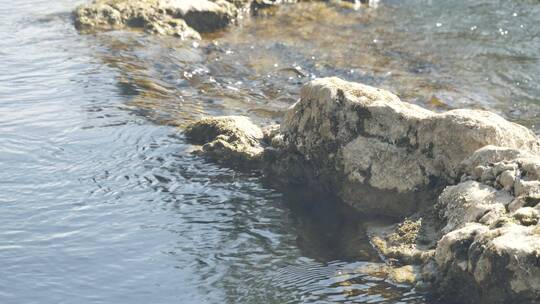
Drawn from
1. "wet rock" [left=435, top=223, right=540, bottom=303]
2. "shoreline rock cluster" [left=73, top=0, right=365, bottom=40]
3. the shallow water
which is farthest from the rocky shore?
"shoreline rock cluster" [left=73, top=0, right=365, bottom=40]

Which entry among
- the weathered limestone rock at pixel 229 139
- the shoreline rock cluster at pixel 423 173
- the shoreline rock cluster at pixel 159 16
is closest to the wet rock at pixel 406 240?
the shoreline rock cluster at pixel 423 173

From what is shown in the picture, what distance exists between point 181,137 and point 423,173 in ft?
12.5

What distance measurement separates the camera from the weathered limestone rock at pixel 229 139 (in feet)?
33.5

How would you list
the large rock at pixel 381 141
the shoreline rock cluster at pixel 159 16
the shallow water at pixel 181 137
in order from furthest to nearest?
the shoreline rock cluster at pixel 159 16 → the large rock at pixel 381 141 → the shallow water at pixel 181 137

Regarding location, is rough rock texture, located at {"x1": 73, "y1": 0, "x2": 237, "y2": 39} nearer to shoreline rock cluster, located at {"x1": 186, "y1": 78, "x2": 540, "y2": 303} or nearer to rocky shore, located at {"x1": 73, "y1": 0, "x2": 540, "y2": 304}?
rocky shore, located at {"x1": 73, "y1": 0, "x2": 540, "y2": 304}

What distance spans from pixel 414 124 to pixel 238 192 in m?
2.22

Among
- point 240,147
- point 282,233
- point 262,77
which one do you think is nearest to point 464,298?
point 282,233

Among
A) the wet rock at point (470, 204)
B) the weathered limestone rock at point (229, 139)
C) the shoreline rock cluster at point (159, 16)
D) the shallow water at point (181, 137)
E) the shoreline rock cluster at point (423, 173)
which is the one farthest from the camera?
the shoreline rock cluster at point (159, 16)

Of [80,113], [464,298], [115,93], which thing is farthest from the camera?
[115,93]

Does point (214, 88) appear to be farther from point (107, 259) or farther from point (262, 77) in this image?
point (107, 259)

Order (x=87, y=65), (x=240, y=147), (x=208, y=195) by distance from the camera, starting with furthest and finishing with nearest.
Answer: (x=87, y=65)
(x=240, y=147)
(x=208, y=195)

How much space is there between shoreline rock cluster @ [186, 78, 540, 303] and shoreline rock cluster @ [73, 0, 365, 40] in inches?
255

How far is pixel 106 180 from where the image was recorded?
32.5ft

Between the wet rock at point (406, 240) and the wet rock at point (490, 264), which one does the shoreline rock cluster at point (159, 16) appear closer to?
the wet rock at point (406, 240)
